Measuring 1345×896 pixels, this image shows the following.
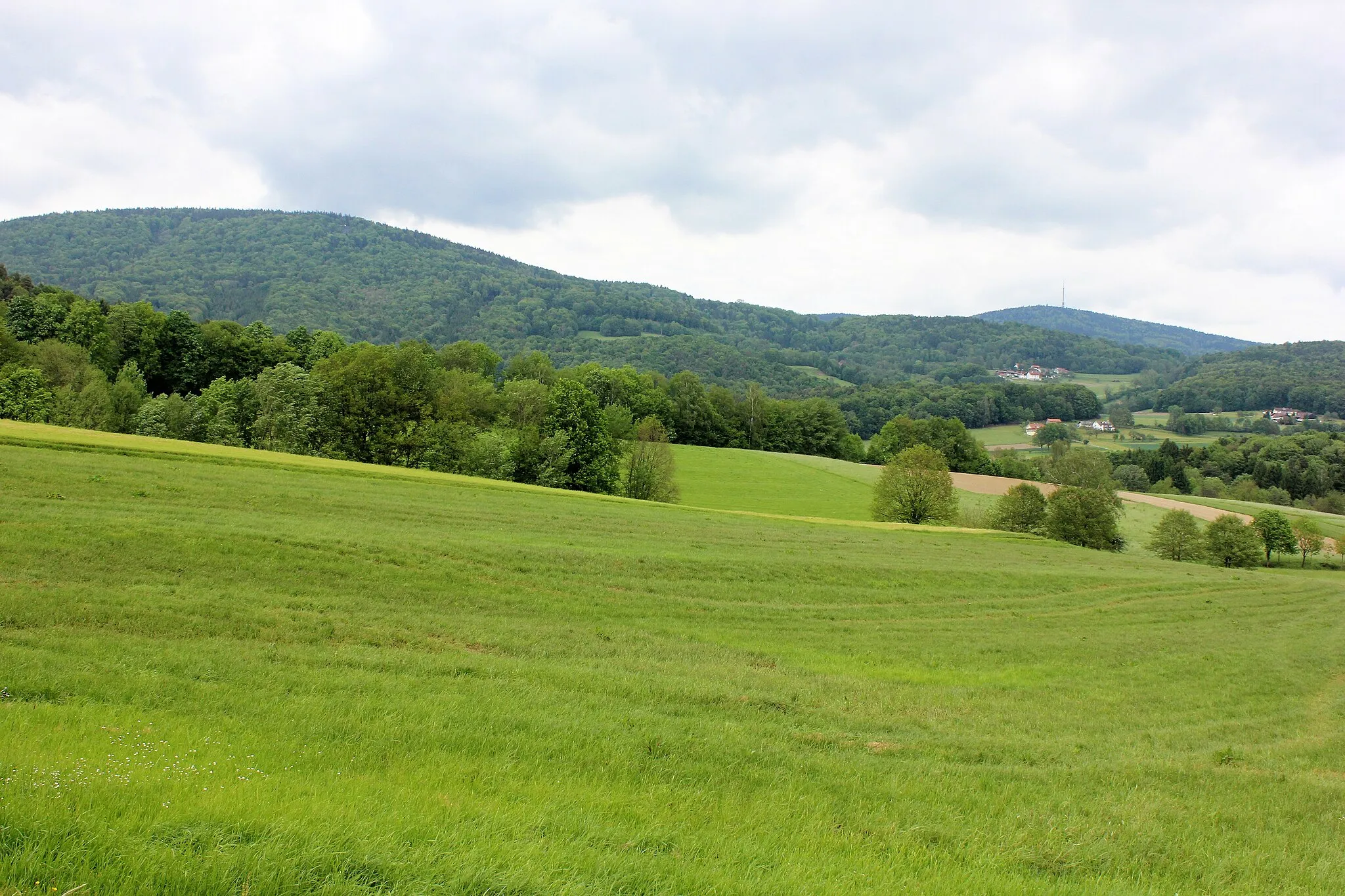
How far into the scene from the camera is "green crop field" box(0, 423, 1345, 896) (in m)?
5.44

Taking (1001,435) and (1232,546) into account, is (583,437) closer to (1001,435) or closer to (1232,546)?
(1232,546)

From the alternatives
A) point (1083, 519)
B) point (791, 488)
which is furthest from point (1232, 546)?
point (791, 488)

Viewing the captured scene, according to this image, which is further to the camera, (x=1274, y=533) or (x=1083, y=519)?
(x=1274, y=533)

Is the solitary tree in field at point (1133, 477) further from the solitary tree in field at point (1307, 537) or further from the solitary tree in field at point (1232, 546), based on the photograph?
the solitary tree in field at point (1232, 546)

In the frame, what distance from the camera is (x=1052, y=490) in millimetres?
76875

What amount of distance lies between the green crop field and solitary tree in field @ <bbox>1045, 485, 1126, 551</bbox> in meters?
40.6

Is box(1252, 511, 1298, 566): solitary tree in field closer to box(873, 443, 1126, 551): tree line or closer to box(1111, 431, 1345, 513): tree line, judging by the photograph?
box(873, 443, 1126, 551): tree line

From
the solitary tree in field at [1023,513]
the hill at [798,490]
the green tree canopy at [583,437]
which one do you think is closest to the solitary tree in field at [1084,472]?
the hill at [798,490]

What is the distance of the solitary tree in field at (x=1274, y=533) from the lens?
73.7 metres

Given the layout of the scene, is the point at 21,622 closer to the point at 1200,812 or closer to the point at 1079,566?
the point at 1200,812

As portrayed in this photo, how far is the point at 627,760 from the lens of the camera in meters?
8.59

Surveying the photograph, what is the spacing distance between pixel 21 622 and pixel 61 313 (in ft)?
263

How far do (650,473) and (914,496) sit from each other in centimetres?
2407

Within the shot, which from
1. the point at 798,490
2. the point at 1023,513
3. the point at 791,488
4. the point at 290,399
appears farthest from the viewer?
A: the point at 791,488
